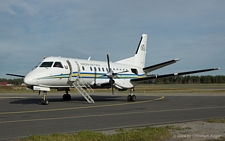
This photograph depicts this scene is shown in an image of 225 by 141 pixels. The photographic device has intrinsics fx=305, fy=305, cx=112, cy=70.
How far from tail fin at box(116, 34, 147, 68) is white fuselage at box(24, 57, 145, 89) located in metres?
1.70

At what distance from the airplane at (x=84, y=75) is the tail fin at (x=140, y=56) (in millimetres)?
103

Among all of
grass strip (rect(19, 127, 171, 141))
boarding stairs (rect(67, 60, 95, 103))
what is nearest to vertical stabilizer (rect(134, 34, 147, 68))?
boarding stairs (rect(67, 60, 95, 103))

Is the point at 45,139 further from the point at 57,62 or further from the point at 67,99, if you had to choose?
the point at 67,99

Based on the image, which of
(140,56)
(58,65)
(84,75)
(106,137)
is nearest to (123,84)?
(84,75)

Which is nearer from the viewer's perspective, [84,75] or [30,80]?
[30,80]

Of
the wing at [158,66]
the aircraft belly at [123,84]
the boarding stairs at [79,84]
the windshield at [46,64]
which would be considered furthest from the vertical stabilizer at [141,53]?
the windshield at [46,64]

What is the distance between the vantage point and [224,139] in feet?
25.6

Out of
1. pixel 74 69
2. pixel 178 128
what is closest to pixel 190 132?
pixel 178 128

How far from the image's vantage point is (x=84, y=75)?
23344mm

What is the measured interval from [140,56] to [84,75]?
8.93m

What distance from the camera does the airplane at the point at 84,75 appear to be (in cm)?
2009

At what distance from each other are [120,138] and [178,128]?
2.52 metres

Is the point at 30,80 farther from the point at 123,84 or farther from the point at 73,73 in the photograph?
the point at 123,84

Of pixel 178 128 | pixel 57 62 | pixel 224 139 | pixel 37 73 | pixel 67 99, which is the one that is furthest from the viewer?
pixel 67 99
